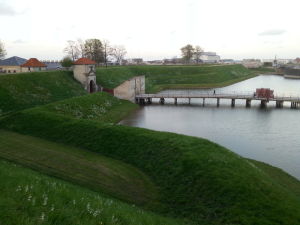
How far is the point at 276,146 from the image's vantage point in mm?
32625

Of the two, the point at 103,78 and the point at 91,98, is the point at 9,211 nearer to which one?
the point at 91,98

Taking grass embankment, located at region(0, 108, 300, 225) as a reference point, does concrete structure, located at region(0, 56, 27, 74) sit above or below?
above

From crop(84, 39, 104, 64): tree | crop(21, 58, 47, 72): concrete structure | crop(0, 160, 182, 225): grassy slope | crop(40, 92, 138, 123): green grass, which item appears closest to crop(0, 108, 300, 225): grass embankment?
crop(0, 160, 182, 225): grassy slope

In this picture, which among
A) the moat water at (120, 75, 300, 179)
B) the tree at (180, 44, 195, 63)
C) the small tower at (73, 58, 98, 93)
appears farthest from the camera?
the tree at (180, 44, 195, 63)

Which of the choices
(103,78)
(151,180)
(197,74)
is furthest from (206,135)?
(197,74)

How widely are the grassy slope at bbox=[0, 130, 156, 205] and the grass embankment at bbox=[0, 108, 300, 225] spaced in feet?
3.88

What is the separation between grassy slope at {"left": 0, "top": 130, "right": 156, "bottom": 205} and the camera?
18547 mm

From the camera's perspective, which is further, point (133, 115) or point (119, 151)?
point (133, 115)

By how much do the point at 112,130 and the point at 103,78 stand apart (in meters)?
45.6

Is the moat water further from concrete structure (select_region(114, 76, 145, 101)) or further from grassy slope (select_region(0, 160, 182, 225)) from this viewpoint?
grassy slope (select_region(0, 160, 182, 225))

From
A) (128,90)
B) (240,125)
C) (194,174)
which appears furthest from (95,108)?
(194,174)

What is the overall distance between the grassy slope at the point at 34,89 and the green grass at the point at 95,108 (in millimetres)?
4914

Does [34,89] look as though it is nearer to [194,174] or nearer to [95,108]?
[95,108]

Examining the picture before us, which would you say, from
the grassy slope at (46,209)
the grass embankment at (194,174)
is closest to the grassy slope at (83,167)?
the grass embankment at (194,174)
